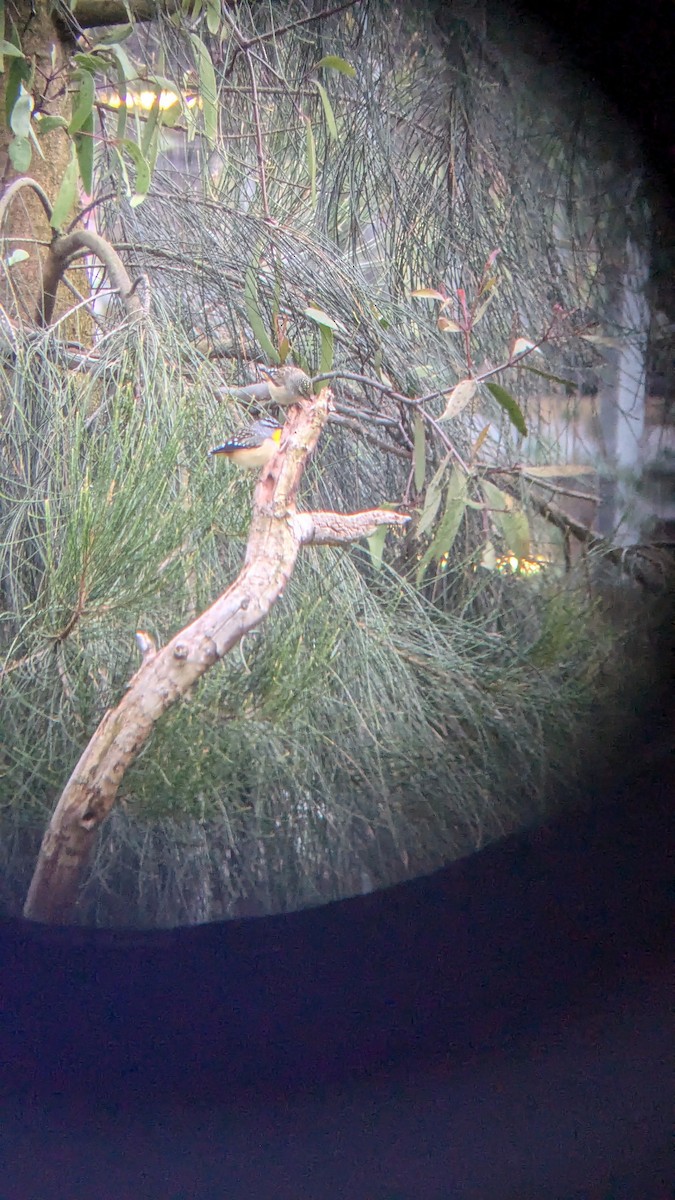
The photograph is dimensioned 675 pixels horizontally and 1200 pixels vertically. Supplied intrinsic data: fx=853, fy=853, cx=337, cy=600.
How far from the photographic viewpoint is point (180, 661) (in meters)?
0.41

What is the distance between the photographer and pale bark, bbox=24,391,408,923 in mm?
415

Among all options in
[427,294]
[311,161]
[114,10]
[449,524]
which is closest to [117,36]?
[114,10]

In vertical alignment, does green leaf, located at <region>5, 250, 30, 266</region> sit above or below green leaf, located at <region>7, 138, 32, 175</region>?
below

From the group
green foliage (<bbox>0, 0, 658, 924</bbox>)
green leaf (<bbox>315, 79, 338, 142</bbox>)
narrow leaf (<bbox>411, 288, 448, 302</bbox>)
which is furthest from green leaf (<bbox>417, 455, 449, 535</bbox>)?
green leaf (<bbox>315, 79, 338, 142</bbox>)

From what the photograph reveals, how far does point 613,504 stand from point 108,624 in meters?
0.31

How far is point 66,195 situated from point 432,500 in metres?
0.26

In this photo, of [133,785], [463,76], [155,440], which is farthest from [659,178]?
[133,785]

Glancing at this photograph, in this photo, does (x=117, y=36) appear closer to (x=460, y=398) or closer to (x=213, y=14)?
(x=213, y=14)

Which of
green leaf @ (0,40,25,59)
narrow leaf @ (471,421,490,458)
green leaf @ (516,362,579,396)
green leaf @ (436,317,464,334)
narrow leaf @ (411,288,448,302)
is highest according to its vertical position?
green leaf @ (0,40,25,59)

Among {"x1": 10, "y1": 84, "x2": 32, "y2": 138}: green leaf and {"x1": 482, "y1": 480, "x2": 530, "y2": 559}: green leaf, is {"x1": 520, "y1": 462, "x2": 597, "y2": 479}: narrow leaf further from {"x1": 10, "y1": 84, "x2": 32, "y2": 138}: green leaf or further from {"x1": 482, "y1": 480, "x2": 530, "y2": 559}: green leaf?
{"x1": 10, "y1": 84, "x2": 32, "y2": 138}: green leaf

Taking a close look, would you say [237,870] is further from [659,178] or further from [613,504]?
[659,178]

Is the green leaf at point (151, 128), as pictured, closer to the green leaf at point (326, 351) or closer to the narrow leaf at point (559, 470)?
the green leaf at point (326, 351)

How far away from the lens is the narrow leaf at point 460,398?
503 millimetres

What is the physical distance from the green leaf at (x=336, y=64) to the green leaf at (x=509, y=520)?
263mm
